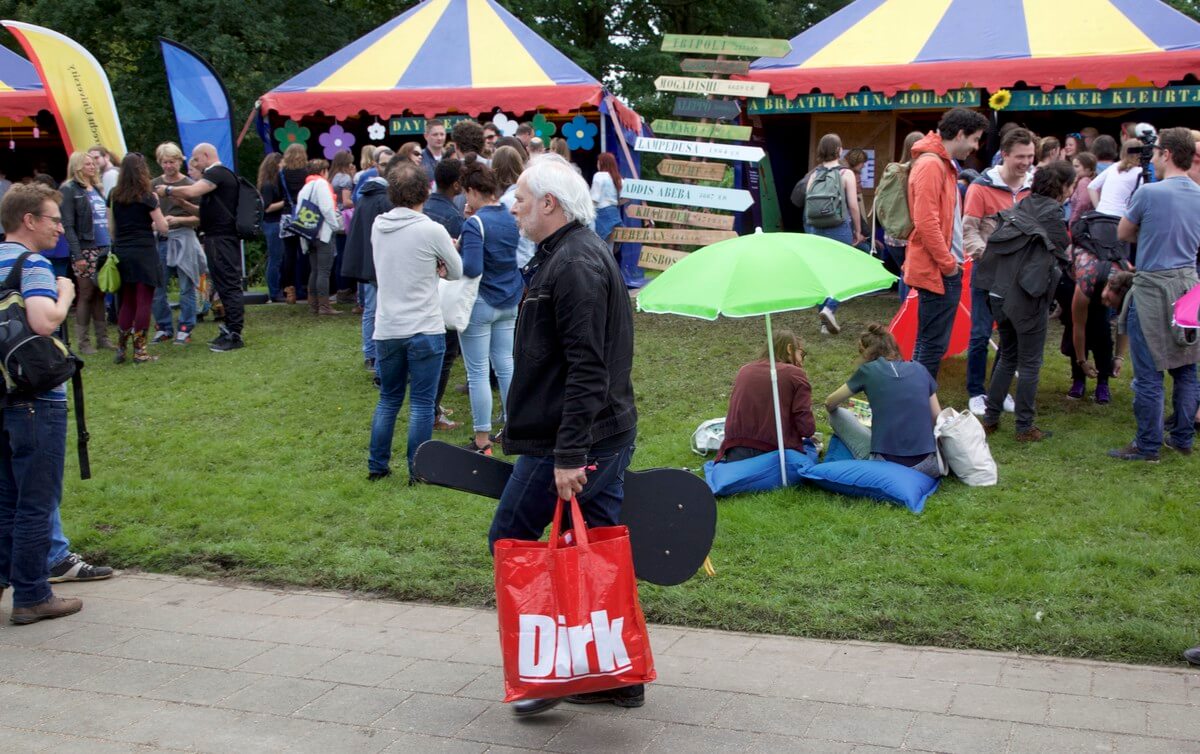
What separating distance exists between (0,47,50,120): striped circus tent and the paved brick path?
457 inches

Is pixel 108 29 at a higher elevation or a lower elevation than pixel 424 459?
higher

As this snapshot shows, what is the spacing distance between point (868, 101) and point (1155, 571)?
9.28m

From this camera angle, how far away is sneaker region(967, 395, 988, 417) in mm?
7773

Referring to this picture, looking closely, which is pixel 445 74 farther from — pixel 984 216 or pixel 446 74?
pixel 984 216

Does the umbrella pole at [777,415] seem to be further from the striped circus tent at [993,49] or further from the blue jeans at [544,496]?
the striped circus tent at [993,49]

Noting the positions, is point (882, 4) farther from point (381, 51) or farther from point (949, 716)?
point (949, 716)

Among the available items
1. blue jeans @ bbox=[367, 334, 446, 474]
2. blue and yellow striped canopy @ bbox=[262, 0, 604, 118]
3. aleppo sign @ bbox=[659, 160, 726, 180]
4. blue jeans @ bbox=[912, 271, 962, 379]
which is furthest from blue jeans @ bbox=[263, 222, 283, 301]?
blue jeans @ bbox=[912, 271, 962, 379]

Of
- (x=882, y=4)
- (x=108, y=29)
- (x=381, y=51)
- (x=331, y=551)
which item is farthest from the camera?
(x=108, y=29)

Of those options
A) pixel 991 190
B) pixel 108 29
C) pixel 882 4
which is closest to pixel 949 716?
pixel 991 190

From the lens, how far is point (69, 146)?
12789mm

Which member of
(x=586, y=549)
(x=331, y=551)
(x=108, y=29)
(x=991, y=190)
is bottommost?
(x=331, y=551)

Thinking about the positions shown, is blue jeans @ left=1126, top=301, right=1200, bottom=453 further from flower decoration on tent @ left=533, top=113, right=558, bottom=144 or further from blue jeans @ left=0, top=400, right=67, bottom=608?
flower decoration on tent @ left=533, top=113, right=558, bottom=144

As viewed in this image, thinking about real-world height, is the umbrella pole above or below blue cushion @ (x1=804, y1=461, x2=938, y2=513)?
above

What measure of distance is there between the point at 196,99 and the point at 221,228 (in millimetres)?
4571
